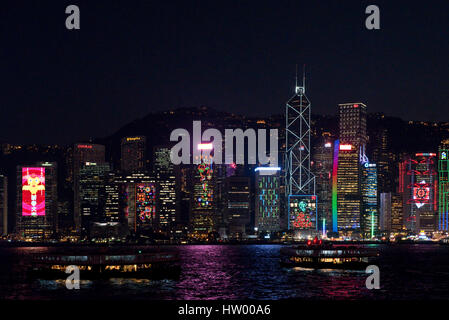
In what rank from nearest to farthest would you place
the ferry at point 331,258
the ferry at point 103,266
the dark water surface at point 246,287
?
the dark water surface at point 246,287 < the ferry at point 103,266 < the ferry at point 331,258

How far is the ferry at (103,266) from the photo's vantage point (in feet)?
319

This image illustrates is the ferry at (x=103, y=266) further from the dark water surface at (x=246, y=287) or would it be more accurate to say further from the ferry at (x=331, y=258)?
the ferry at (x=331, y=258)

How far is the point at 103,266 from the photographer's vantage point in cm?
9850

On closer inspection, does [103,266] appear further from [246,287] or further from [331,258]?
[331,258]

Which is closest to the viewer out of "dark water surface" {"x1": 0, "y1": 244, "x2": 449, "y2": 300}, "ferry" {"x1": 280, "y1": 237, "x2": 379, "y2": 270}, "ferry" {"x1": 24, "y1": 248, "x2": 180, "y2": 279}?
"dark water surface" {"x1": 0, "y1": 244, "x2": 449, "y2": 300}

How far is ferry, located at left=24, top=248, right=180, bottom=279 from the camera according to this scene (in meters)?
97.4

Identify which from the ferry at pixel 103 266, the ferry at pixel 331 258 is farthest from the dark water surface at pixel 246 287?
the ferry at pixel 331 258

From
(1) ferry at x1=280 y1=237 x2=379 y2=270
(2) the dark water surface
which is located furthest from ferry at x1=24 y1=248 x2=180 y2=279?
(1) ferry at x1=280 y1=237 x2=379 y2=270

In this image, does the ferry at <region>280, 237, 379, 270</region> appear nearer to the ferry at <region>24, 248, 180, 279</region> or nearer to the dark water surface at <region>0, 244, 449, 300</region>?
the dark water surface at <region>0, 244, 449, 300</region>

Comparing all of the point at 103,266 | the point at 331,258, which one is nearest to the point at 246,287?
the point at 103,266

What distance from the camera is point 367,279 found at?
317ft

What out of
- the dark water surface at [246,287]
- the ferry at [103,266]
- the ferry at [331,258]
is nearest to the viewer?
the dark water surface at [246,287]

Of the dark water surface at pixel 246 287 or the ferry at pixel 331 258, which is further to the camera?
the ferry at pixel 331 258
